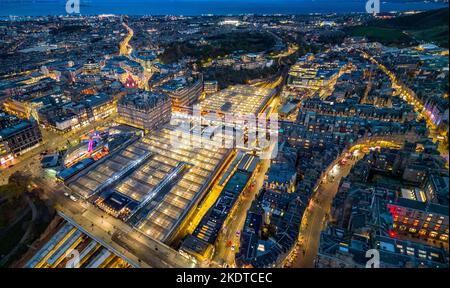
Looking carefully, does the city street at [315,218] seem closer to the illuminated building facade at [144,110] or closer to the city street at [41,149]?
the illuminated building facade at [144,110]

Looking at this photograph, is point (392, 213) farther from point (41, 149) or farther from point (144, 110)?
point (41, 149)

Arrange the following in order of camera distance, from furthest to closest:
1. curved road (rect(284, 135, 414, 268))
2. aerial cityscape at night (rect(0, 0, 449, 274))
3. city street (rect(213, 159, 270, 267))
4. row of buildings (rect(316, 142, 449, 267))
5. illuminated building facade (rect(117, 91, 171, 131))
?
illuminated building facade (rect(117, 91, 171, 131)) → city street (rect(213, 159, 270, 267)) → curved road (rect(284, 135, 414, 268)) → aerial cityscape at night (rect(0, 0, 449, 274)) → row of buildings (rect(316, 142, 449, 267))

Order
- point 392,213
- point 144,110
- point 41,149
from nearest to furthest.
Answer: point 392,213 → point 41,149 → point 144,110

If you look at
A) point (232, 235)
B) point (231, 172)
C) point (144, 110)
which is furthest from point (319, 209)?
point (144, 110)

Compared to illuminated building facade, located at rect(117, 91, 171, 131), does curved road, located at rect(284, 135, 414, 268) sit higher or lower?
lower

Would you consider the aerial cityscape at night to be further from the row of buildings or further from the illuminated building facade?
the illuminated building facade

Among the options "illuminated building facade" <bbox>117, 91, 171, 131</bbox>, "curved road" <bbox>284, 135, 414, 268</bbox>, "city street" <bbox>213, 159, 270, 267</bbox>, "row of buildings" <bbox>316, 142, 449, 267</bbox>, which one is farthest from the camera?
"illuminated building facade" <bbox>117, 91, 171, 131</bbox>

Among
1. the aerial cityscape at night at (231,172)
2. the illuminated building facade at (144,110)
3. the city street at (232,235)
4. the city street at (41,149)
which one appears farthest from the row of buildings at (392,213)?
the city street at (41,149)

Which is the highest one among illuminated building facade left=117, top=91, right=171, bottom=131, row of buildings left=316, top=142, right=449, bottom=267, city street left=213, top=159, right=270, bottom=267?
illuminated building facade left=117, top=91, right=171, bottom=131

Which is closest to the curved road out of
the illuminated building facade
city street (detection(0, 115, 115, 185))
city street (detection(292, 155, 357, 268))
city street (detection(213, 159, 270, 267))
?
city street (detection(292, 155, 357, 268))

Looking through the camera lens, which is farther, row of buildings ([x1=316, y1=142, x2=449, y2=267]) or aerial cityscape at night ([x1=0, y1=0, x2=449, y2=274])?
aerial cityscape at night ([x1=0, y1=0, x2=449, y2=274])
